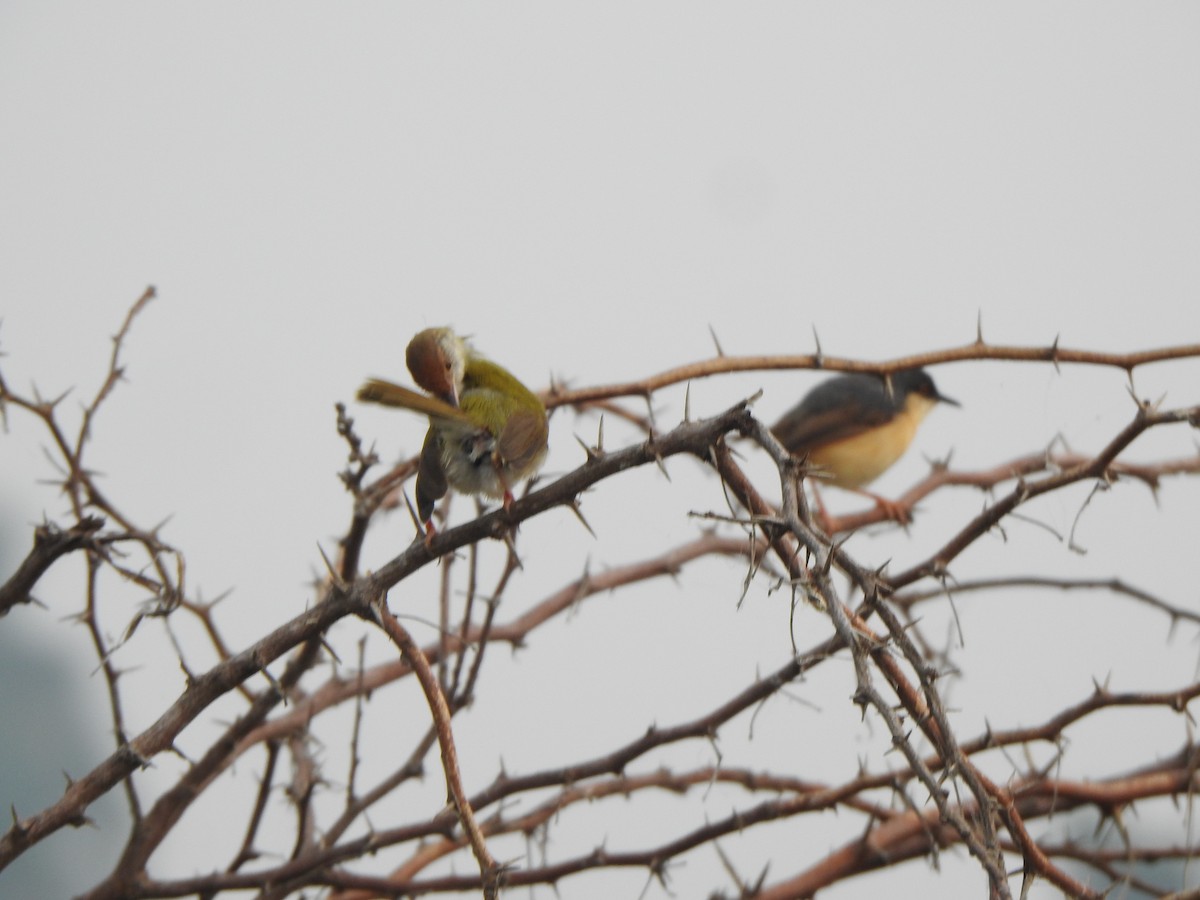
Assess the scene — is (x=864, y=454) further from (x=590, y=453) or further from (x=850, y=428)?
(x=590, y=453)

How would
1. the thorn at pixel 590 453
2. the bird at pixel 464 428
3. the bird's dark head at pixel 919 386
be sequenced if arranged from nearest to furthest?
the thorn at pixel 590 453, the bird at pixel 464 428, the bird's dark head at pixel 919 386

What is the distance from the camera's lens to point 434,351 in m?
3.53

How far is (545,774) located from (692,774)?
27.8 inches

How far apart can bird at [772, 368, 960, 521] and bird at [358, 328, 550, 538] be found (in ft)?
14.7

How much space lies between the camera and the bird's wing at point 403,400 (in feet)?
8.66

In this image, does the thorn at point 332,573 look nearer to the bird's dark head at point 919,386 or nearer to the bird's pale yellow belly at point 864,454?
the bird's pale yellow belly at point 864,454

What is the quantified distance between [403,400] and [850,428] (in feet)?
18.3

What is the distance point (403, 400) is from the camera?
2756 millimetres

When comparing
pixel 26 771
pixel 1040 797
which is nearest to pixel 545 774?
pixel 1040 797

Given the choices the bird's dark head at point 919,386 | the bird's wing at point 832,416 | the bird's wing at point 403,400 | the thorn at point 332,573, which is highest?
the bird's dark head at point 919,386

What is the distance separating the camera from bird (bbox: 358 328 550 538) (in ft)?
9.60

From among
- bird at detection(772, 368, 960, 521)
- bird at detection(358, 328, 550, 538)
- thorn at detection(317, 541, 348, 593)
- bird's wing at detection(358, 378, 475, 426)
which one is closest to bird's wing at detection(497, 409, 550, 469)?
bird at detection(358, 328, 550, 538)

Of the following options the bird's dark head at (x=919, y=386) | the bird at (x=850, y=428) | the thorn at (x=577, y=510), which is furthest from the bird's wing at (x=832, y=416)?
the thorn at (x=577, y=510)

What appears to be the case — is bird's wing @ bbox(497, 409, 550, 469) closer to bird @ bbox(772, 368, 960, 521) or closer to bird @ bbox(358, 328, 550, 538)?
bird @ bbox(358, 328, 550, 538)
